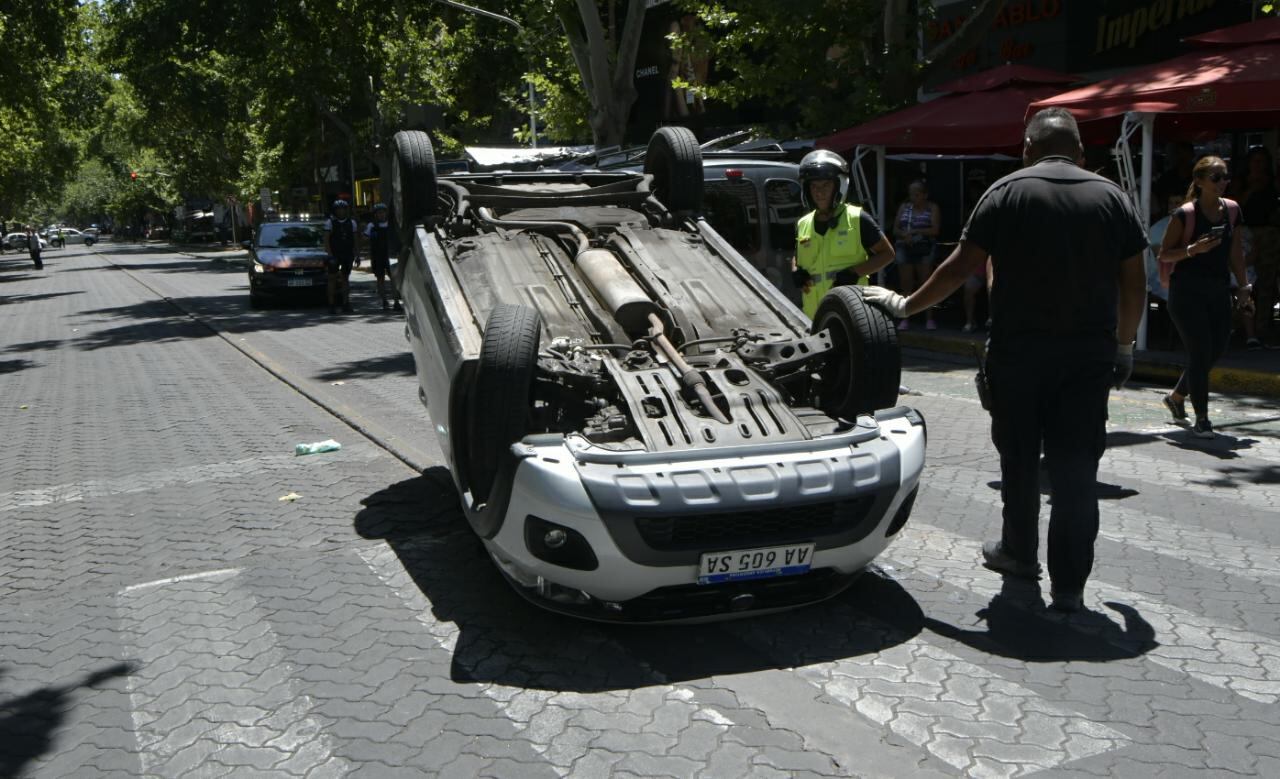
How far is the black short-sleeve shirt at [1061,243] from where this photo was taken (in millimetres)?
4590

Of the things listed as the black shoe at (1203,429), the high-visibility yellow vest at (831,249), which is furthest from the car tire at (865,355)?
the black shoe at (1203,429)

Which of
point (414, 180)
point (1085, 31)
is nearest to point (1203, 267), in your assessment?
point (414, 180)

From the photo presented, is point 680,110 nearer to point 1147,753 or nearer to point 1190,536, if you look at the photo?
point 1190,536

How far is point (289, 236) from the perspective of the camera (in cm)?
2341

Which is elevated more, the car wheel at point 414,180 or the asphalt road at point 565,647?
the car wheel at point 414,180

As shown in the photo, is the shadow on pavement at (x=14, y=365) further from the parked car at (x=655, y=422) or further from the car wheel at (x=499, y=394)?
the car wheel at (x=499, y=394)

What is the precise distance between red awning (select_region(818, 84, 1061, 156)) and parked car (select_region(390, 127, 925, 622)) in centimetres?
782

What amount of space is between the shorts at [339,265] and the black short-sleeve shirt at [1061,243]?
1610 cm

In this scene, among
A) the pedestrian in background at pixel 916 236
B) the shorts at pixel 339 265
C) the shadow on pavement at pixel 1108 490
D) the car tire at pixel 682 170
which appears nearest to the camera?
the shadow on pavement at pixel 1108 490

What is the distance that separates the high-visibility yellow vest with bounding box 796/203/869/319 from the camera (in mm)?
7410

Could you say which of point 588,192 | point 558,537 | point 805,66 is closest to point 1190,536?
point 558,537

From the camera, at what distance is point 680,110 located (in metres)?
30.3

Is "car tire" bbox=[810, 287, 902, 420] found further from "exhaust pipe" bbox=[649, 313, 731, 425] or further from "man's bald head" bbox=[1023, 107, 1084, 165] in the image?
"man's bald head" bbox=[1023, 107, 1084, 165]

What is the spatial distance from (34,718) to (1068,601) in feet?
13.0
